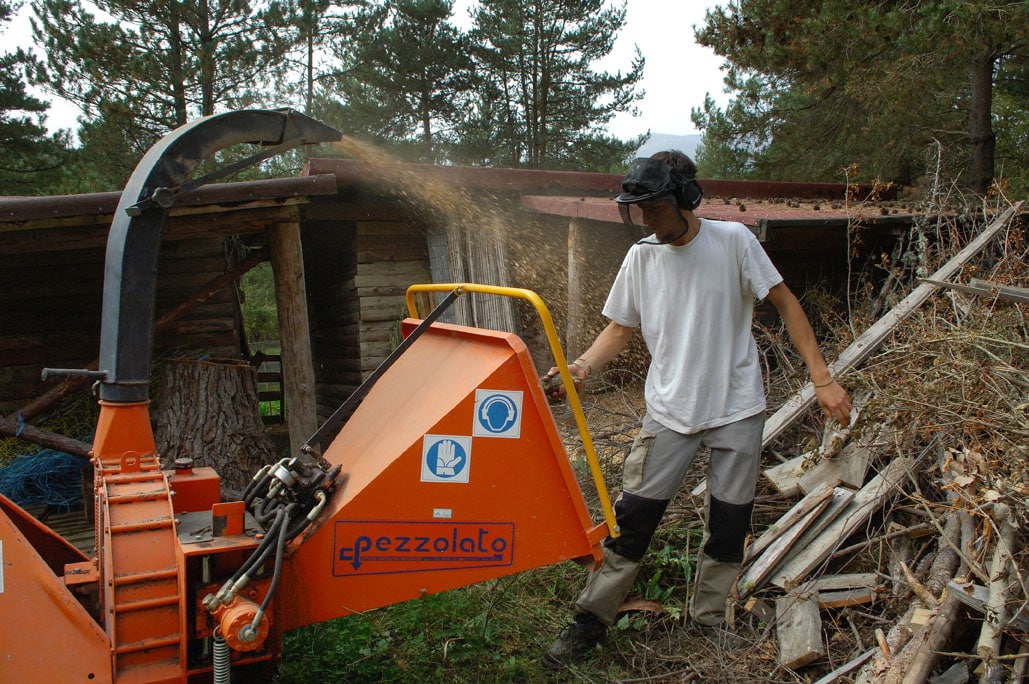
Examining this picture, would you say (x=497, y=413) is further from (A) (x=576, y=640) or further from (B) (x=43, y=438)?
(B) (x=43, y=438)

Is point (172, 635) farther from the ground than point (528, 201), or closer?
closer

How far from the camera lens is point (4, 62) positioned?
16609 mm

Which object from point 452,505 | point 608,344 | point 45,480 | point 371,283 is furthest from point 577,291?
point 452,505

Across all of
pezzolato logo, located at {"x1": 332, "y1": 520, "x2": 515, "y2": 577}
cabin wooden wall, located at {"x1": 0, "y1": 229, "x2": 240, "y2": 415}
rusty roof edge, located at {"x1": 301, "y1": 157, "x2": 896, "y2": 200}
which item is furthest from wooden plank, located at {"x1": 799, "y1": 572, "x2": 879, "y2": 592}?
cabin wooden wall, located at {"x1": 0, "y1": 229, "x2": 240, "y2": 415}

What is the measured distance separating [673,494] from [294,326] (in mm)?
4392

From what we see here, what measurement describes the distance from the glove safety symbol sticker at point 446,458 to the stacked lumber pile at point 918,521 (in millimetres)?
1619

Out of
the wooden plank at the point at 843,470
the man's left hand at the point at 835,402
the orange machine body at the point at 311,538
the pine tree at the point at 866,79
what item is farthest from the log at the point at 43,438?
the pine tree at the point at 866,79

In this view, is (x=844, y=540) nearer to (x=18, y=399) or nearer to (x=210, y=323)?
(x=210, y=323)

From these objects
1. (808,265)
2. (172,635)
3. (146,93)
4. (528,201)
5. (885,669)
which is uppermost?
(146,93)

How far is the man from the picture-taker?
3123mm

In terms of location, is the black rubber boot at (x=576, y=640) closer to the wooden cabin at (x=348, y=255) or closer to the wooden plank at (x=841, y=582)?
the wooden plank at (x=841, y=582)

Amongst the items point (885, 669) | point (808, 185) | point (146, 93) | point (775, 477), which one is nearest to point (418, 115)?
point (146, 93)

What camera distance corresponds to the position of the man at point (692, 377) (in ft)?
10.2

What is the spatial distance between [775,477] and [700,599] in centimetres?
115
